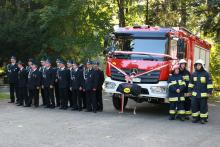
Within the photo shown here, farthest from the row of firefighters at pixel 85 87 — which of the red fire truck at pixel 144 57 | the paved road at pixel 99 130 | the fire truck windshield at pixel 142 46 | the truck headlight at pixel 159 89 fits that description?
the fire truck windshield at pixel 142 46

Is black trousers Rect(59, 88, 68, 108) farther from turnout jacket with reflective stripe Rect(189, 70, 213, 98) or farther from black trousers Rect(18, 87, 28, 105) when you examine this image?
turnout jacket with reflective stripe Rect(189, 70, 213, 98)

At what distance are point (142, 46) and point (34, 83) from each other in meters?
4.45

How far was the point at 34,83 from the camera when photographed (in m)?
16.2

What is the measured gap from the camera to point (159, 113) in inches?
610

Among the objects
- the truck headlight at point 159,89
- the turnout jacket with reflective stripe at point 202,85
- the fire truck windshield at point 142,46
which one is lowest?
the truck headlight at point 159,89

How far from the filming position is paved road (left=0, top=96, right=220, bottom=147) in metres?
9.66

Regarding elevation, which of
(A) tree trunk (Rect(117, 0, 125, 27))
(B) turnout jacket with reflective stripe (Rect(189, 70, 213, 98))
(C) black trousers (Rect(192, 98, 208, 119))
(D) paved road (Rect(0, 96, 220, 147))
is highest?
(A) tree trunk (Rect(117, 0, 125, 27))

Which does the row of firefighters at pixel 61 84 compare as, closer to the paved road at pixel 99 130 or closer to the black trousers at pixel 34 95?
the black trousers at pixel 34 95

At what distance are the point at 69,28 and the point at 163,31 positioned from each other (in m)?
13.9

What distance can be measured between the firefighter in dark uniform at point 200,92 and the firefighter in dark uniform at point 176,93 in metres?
0.45

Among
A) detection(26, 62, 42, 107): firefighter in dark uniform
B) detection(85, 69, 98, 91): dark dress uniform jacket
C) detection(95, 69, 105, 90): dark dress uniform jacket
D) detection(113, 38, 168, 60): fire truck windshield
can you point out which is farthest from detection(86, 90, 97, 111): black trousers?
detection(26, 62, 42, 107): firefighter in dark uniform

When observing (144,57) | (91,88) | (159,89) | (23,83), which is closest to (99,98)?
(91,88)

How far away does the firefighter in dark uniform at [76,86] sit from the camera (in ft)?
50.3

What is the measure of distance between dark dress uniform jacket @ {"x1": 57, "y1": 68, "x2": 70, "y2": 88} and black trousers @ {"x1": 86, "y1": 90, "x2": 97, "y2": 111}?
41.4 inches
